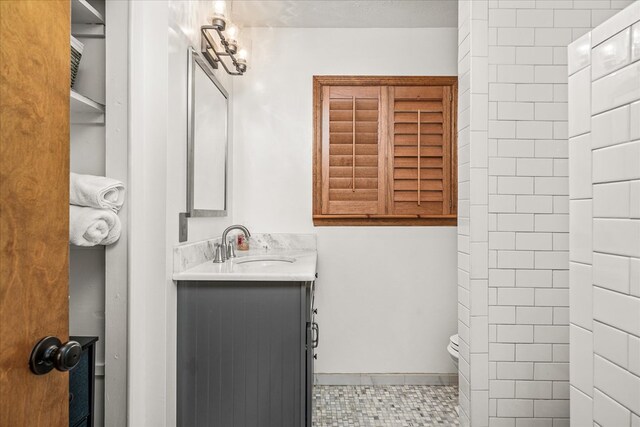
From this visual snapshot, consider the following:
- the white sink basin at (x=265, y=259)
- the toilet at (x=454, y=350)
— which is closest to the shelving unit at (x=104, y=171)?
the white sink basin at (x=265, y=259)

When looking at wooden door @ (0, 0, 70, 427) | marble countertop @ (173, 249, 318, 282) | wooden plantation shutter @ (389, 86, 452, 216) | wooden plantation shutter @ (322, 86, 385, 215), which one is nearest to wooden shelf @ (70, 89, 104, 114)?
wooden door @ (0, 0, 70, 427)

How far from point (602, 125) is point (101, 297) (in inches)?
62.0

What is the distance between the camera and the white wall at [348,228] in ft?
9.39

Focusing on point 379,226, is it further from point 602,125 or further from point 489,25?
point 602,125

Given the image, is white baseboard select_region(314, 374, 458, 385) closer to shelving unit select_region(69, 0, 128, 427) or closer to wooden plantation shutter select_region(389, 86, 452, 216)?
wooden plantation shutter select_region(389, 86, 452, 216)

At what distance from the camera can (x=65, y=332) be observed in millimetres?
828

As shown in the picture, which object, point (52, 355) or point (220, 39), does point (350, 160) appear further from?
point (52, 355)

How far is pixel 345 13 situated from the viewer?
267cm

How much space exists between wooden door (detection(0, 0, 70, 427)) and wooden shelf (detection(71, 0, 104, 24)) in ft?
1.98

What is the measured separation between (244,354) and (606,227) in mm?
1448

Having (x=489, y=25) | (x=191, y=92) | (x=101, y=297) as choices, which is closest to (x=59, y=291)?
(x=101, y=297)

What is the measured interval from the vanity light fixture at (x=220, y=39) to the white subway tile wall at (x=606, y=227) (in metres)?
1.67

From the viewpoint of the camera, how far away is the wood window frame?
9.29ft

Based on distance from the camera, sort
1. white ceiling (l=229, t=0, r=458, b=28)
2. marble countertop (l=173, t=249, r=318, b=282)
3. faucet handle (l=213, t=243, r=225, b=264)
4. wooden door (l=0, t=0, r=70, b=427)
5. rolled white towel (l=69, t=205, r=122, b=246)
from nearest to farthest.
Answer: wooden door (l=0, t=0, r=70, b=427)
rolled white towel (l=69, t=205, r=122, b=246)
marble countertop (l=173, t=249, r=318, b=282)
faucet handle (l=213, t=243, r=225, b=264)
white ceiling (l=229, t=0, r=458, b=28)
